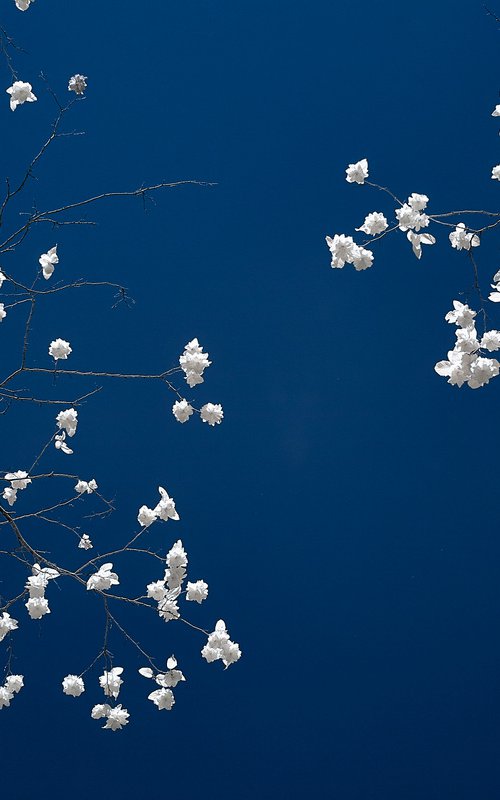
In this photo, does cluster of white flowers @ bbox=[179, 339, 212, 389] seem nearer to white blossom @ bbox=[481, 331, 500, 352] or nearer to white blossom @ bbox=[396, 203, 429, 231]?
white blossom @ bbox=[396, 203, 429, 231]

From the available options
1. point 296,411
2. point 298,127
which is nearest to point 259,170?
point 298,127

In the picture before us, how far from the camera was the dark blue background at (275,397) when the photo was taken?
3605 millimetres

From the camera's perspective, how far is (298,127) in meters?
3.70

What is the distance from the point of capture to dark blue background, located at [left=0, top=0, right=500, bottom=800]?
3.61m

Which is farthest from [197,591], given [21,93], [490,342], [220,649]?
[21,93]

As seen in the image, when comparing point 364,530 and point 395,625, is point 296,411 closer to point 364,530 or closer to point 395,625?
point 364,530

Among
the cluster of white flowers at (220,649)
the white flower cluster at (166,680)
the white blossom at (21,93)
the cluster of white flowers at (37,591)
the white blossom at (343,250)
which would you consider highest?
the white blossom at (21,93)

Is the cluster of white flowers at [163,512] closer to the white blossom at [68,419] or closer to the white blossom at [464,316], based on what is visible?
the white blossom at [68,419]

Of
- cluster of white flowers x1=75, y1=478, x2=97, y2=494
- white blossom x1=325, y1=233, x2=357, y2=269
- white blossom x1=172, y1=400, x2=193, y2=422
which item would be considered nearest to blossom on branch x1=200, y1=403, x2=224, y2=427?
white blossom x1=172, y1=400, x2=193, y2=422

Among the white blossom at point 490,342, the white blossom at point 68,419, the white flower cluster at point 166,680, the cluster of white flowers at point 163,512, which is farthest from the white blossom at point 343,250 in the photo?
the white flower cluster at point 166,680

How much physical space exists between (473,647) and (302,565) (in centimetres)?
78

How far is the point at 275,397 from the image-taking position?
3.73 metres

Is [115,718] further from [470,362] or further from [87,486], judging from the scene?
[470,362]

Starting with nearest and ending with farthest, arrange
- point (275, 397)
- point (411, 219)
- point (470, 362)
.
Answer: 1. point (470, 362)
2. point (411, 219)
3. point (275, 397)
